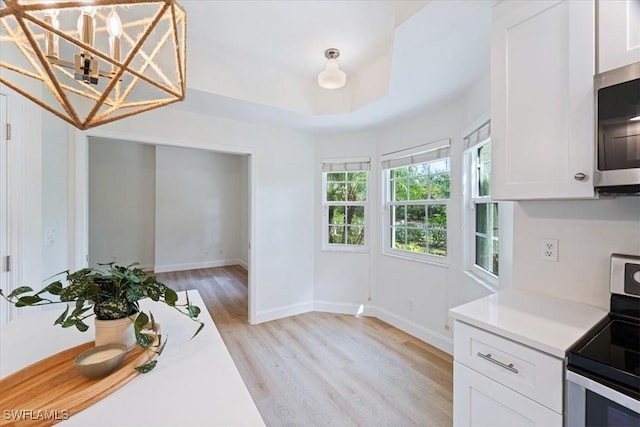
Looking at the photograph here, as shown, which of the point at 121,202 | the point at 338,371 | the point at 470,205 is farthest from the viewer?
the point at 121,202

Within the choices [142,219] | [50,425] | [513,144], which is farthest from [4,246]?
[142,219]

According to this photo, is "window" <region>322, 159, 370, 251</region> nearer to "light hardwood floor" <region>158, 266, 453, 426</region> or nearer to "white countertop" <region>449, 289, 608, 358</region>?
"light hardwood floor" <region>158, 266, 453, 426</region>

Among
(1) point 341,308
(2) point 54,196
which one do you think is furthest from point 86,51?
(1) point 341,308

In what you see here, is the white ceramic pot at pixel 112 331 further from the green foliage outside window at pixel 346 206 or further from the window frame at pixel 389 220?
the green foliage outside window at pixel 346 206

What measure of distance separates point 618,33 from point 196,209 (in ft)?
21.5

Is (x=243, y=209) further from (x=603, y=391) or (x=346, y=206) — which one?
(x=603, y=391)

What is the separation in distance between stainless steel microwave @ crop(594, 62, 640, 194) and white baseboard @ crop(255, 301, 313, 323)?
10.3 ft

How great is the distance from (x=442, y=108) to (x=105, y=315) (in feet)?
9.72

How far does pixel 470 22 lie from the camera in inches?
60.4

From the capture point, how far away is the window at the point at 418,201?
2770mm

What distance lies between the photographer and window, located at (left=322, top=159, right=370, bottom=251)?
3.56 m

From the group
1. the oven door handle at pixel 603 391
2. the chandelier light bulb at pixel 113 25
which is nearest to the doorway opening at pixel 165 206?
the chandelier light bulb at pixel 113 25

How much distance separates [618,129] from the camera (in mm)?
1005

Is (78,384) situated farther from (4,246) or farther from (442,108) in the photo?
(442,108)
